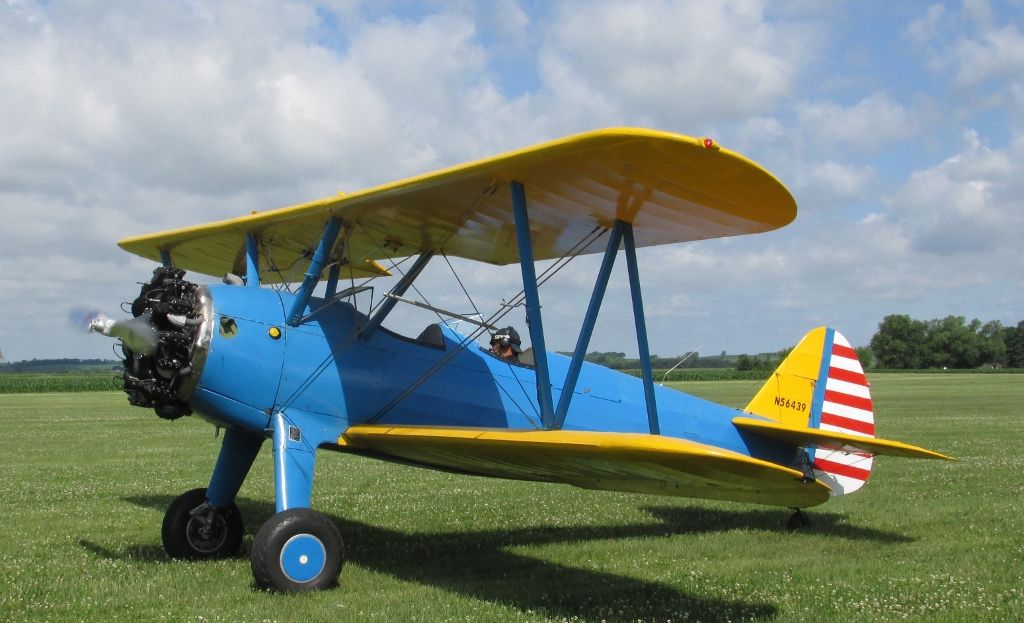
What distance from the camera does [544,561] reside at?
706 centimetres

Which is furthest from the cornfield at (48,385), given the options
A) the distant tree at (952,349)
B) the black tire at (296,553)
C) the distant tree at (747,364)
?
the distant tree at (952,349)

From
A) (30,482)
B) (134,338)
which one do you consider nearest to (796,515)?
(134,338)

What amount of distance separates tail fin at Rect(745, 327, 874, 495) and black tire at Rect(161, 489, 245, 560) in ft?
17.1

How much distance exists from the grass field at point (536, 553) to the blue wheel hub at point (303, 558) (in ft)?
0.59

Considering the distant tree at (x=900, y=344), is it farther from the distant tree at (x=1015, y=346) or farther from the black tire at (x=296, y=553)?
the black tire at (x=296, y=553)

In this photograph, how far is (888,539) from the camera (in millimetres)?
7723

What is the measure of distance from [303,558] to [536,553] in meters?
2.26

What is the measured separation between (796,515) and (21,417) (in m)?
25.1

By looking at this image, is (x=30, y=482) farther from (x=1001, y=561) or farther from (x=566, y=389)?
(x=1001, y=561)

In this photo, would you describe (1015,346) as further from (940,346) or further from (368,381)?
(368,381)

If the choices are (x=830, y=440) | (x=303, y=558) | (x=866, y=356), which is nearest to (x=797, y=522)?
(x=830, y=440)

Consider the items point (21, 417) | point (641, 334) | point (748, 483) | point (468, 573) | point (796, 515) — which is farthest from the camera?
point (21, 417)

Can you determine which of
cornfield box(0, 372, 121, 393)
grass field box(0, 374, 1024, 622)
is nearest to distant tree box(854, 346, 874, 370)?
cornfield box(0, 372, 121, 393)

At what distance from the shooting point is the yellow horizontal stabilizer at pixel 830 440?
620 centimetres
